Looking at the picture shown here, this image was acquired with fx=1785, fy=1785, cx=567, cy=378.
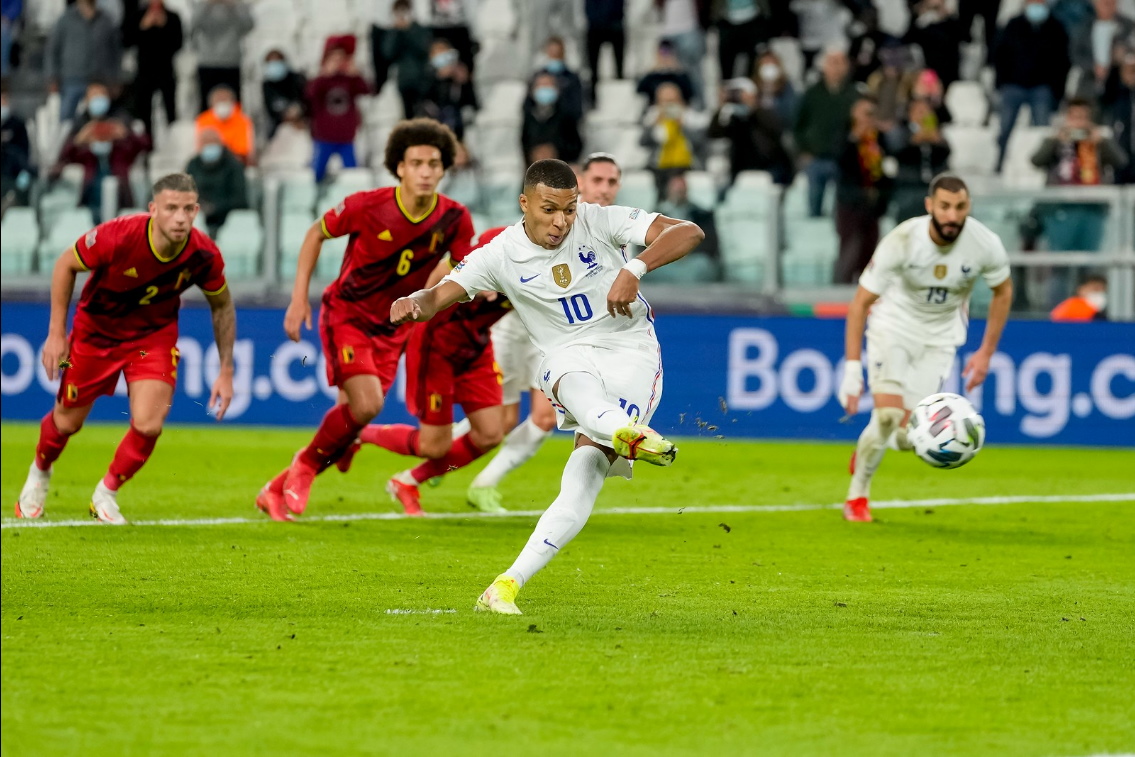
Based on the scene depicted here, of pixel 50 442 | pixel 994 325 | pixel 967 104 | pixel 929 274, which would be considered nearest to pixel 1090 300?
pixel 967 104

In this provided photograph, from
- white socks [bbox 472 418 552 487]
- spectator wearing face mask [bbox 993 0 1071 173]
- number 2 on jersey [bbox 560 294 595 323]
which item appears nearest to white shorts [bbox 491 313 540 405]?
white socks [bbox 472 418 552 487]

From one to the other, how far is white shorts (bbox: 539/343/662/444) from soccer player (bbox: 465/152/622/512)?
11.6 feet

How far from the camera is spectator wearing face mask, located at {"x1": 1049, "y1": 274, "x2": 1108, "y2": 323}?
16.1m

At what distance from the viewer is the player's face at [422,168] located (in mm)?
9898

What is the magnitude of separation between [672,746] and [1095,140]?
13240 millimetres

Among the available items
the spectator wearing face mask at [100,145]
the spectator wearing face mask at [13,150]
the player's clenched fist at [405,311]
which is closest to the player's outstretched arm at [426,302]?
the player's clenched fist at [405,311]

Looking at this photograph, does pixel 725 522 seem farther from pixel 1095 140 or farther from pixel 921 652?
pixel 1095 140

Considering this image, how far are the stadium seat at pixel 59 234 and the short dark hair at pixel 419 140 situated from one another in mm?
8334

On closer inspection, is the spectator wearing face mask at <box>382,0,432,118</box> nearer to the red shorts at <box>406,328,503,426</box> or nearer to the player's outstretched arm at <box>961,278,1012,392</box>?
the red shorts at <box>406,328,503,426</box>

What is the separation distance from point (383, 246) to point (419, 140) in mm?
646

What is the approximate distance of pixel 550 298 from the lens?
719 cm

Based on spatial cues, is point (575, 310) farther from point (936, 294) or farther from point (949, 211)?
point (936, 294)

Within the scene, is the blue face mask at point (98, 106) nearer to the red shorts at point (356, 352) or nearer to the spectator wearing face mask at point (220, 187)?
the spectator wearing face mask at point (220, 187)

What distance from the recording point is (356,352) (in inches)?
401
